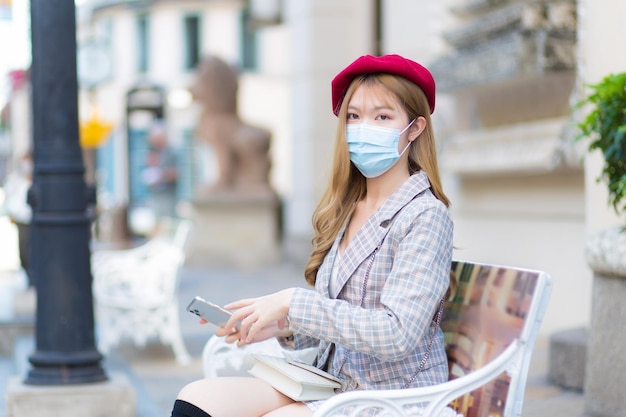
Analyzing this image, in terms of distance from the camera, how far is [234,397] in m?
2.65

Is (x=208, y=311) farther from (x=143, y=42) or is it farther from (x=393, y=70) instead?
(x=143, y=42)

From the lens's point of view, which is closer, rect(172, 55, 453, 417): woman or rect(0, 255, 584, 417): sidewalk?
rect(172, 55, 453, 417): woman

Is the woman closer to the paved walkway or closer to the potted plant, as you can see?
the potted plant

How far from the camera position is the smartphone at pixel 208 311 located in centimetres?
273

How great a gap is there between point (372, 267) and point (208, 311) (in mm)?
466

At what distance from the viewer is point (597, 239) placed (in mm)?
3836

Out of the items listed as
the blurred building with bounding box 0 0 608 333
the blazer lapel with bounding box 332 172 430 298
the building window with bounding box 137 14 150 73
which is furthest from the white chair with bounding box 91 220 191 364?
the building window with bounding box 137 14 150 73

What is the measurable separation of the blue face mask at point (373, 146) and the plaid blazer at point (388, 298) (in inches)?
3.5

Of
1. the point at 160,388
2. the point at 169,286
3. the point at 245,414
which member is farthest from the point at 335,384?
the point at 169,286

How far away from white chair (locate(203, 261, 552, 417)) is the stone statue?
38.2ft

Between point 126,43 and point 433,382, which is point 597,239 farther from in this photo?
point 126,43

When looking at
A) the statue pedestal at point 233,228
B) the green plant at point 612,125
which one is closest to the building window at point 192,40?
the statue pedestal at point 233,228

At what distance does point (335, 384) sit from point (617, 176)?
1602 mm

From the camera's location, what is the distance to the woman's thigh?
8.57 feet
